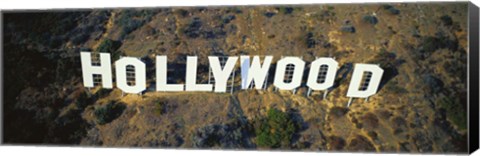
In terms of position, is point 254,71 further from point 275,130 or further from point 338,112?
point 338,112

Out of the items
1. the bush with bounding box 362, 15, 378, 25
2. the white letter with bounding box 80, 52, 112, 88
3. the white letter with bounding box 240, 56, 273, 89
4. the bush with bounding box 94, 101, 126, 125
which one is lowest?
the bush with bounding box 94, 101, 126, 125

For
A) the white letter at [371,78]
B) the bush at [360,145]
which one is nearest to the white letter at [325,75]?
the white letter at [371,78]

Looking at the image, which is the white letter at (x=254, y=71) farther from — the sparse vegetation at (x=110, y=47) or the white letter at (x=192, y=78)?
the sparse vegetation at (x=110, y=47)

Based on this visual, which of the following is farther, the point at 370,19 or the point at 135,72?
the point at 135,72

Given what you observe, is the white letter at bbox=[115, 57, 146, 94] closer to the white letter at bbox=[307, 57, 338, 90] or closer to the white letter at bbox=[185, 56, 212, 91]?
the white letter at bbox=[185, 56, 212, 91]

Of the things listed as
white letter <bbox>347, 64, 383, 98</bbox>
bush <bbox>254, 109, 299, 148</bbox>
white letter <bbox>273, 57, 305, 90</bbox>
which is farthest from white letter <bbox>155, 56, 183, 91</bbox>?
white letter <bbox>347, 64, 383, 98</bbox>

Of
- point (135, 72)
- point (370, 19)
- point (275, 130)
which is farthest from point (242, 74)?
point (370, 19)
